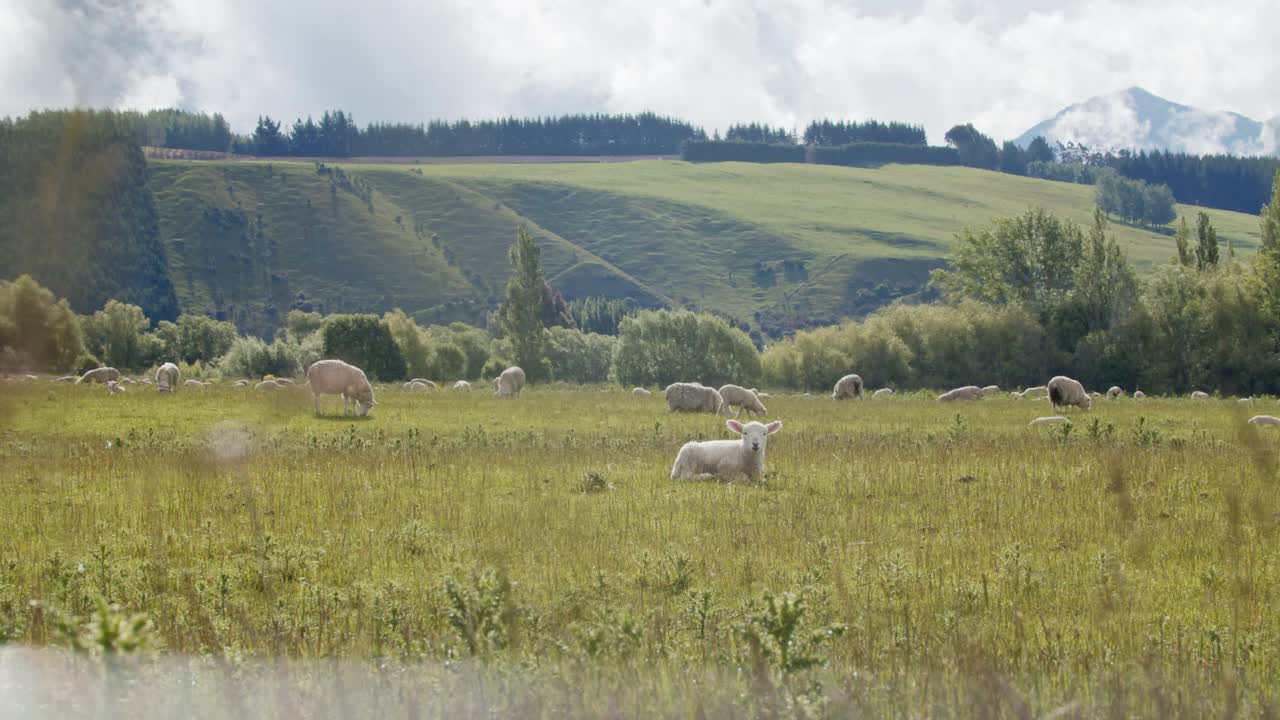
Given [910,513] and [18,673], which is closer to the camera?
[18,673]

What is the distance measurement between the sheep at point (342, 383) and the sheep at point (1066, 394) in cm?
2424

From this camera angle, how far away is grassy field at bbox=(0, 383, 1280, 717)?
6168 mm

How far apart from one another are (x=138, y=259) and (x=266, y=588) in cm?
19847

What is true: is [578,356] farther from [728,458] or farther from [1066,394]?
[728,458]

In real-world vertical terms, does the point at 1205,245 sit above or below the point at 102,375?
above

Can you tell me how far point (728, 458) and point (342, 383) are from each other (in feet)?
62.7

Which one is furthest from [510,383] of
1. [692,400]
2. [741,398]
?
[741,398]

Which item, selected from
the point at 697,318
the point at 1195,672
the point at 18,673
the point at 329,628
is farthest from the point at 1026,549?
the point at 697,318

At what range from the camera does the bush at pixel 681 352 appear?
88500mm

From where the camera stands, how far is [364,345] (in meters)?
79.1

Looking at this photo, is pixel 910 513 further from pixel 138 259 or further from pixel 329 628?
pixel 138 259

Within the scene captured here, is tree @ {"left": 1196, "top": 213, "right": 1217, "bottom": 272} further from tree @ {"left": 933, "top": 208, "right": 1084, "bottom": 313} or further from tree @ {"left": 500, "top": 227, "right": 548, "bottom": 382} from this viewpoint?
tree @ {"left": 500, "top": 227, "right": 548, "bottom": 382}

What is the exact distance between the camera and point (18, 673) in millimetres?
6070

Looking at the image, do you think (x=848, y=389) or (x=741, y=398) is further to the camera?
(x=848, y=389)
